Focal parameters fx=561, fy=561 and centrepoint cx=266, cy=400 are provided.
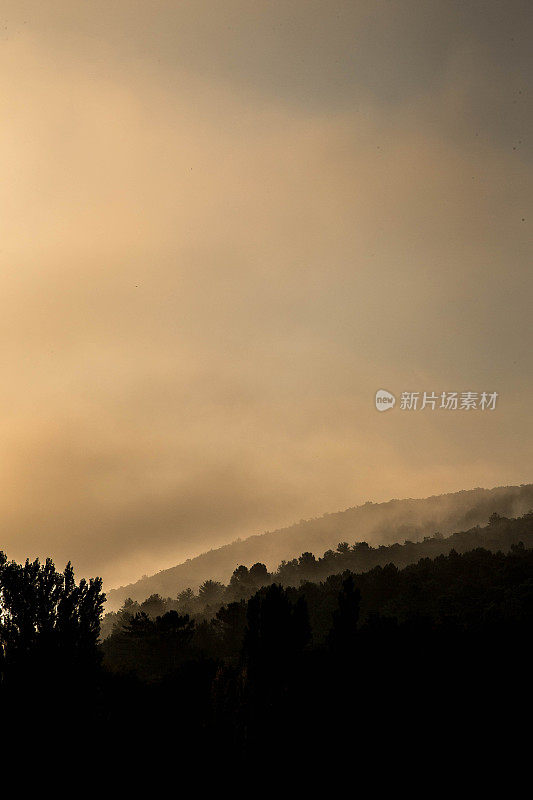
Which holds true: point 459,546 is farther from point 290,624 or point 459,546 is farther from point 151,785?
point 151,785

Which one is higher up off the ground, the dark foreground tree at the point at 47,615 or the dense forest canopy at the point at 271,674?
the dark foreground tree at the point at 47,615

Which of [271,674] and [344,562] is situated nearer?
[271,674]

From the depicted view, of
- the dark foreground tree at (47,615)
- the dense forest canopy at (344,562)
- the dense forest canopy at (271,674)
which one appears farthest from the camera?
the dense forest canopy at (344,562)

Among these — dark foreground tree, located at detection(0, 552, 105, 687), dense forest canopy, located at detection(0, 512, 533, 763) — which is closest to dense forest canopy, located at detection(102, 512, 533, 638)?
dense forest canopy, located at detection(0, 512, 533, 763)

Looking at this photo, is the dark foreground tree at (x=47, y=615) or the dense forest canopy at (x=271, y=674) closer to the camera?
the dense forest canopy at (x=271, y=674)

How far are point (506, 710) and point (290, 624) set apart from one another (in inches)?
575

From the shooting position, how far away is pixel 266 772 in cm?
2734

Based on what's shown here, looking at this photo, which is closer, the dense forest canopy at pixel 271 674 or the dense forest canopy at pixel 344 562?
the dense forest canopy at pixel 271 674

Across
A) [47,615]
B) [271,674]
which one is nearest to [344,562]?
[271,674]

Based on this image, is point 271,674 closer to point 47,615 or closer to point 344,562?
point 47,615

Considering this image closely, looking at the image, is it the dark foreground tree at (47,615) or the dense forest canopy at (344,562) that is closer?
the dark foreground tree at (47,615)

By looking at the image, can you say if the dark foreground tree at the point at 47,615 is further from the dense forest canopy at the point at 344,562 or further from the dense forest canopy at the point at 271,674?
the dense forest canopy at the point at 344,562

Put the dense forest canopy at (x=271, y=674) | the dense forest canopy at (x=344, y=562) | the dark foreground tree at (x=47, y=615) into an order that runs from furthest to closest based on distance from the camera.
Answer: the dense forest canopy at (x=344, y=562) → the dark foreground tree at (x=47, y=615) → the dense forest canopy at (x=271, y=674)

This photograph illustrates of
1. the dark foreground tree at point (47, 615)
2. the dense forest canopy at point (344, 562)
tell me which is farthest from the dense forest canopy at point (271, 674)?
the dense forest canopy at point (344, 562)
